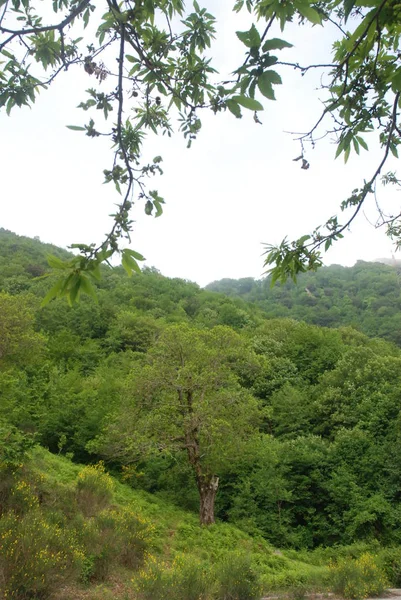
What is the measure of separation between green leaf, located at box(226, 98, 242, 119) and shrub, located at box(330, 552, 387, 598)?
8.90 meters

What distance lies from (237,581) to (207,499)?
618cm

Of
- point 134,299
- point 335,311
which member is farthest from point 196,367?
point 335,311

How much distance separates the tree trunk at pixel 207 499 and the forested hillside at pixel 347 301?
25927mm

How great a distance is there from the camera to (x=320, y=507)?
1449 centimetres

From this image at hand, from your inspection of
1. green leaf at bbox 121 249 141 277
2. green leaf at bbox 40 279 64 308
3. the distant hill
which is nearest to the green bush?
green leaf at bbox 121 249 141 277

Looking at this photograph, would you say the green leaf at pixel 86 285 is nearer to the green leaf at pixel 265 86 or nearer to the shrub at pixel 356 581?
the green leaf at pixel 265 86

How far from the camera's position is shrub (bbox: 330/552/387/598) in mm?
7195

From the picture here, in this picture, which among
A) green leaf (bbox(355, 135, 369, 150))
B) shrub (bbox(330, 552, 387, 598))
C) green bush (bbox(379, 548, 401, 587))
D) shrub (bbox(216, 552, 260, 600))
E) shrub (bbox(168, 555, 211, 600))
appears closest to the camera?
green leaf (bbox(355, 135, 369, 150))

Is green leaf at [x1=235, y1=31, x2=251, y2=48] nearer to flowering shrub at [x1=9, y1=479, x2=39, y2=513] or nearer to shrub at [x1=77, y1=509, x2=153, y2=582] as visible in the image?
shrub at [x1=77, y1=509, x2=153, y2=582]

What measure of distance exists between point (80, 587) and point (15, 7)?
781cm

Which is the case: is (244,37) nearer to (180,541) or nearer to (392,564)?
(180,541)

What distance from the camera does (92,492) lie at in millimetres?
9516

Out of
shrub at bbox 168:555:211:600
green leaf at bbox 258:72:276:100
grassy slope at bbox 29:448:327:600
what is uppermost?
green leaf at bbox 258:72:276:100

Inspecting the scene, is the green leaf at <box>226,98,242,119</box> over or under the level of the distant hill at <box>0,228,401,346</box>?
under
